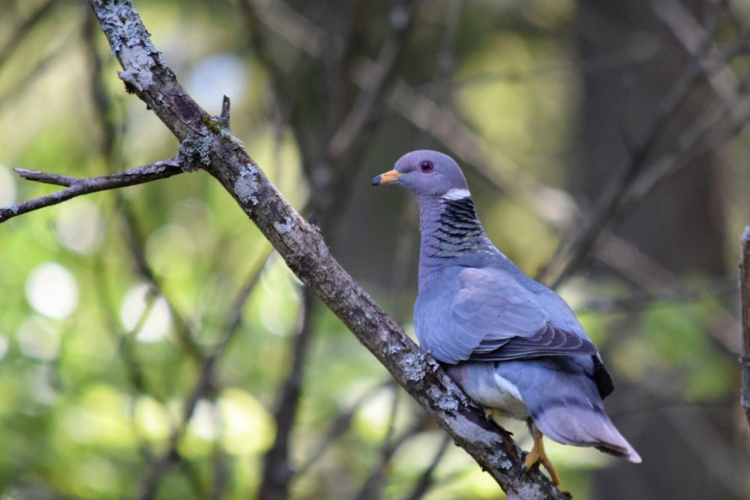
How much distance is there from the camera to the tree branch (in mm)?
2637

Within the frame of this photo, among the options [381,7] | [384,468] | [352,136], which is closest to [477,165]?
[352,136]

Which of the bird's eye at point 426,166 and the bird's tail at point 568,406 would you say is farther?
the bird's eye at point 426,166

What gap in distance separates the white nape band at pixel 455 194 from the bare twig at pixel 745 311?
1636mm

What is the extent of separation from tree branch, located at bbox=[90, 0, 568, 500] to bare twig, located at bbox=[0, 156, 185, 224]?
0.32 ft

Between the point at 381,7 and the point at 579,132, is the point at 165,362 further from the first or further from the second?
the point at 579,132

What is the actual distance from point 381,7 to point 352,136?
2304 millimetres

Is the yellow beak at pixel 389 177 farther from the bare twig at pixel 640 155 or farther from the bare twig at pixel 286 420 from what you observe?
the bare twig at pixel 640 155

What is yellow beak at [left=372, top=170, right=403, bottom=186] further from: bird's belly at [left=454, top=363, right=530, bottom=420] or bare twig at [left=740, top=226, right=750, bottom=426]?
bare twig at [left=740, top=226, right=750, bottom=426]

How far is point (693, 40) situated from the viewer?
5965 millimetres

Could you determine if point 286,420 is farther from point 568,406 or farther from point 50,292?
point 568,406

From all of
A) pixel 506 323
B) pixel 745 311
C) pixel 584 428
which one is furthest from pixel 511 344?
pixel 745 311

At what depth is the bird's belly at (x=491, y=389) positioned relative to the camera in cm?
302

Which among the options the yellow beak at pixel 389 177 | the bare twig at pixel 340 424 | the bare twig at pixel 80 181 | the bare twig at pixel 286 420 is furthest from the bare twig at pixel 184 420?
the bare twig at pixel 80 181

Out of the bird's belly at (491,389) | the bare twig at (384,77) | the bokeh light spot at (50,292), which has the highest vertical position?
the bokeh light spot at (50,292)
